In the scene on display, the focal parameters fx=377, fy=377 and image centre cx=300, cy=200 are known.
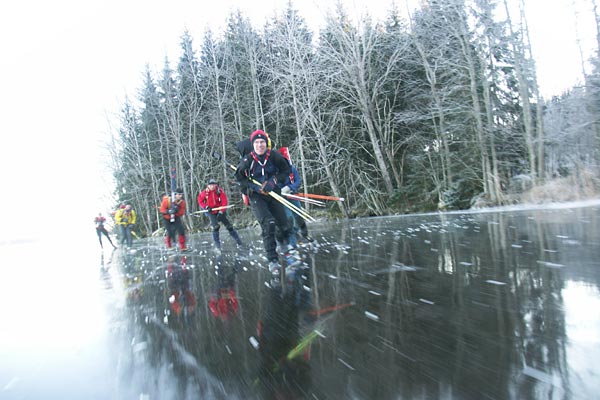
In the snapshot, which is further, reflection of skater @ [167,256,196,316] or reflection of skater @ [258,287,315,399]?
reflection of skater @ [167,256,196,316]

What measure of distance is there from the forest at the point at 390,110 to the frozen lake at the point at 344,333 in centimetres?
1128

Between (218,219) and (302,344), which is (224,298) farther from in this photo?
(218,219)

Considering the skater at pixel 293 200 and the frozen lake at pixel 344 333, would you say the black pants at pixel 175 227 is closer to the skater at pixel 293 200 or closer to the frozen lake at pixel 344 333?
the skater at pixel 293 200

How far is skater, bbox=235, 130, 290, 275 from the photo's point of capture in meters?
6.43

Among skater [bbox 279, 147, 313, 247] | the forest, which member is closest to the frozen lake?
skater [bbox 279, 147, 313, 247]

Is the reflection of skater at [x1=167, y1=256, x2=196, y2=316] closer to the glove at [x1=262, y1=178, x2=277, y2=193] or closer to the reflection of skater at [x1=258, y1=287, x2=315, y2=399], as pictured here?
the reflection of skater at [x1=258, y1=287, x2=315, y2=399]

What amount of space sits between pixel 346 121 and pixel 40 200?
65.9m

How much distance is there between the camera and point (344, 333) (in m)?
2.96

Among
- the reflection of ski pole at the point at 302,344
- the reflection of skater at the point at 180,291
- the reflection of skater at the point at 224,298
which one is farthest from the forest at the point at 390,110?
the reflection of ski pole at the point at 302,344

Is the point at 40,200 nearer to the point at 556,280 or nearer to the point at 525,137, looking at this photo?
the point at 525,137

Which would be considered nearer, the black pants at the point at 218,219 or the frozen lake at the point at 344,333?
the frozen lake at the point at 344,333

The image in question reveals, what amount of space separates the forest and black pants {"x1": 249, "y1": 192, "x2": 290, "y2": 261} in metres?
11.4

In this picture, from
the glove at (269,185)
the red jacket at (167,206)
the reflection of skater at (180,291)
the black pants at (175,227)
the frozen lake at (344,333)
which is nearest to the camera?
the frozen lake at (344,333)

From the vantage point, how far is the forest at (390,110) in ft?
54.3
